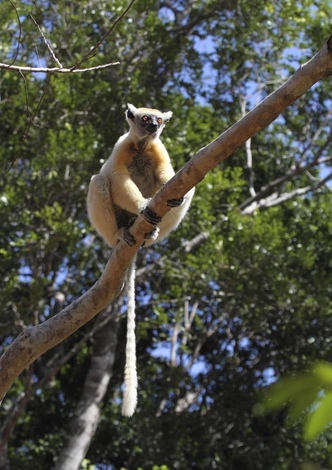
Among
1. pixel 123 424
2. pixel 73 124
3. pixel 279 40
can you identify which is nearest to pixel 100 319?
pixel 123 424

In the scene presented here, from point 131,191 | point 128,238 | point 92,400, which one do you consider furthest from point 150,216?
point 92,400

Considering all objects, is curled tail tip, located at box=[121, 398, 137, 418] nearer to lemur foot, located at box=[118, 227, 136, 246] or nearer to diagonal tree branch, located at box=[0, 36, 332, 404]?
diagonal tree branch, located at box=[0, 36, 332, 404]

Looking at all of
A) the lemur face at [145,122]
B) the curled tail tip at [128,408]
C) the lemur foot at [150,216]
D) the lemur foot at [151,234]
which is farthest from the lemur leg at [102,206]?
the curled tail tip at [128,408]

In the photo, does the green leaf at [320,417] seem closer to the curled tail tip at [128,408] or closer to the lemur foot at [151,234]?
the curled tail tip at [128,408]

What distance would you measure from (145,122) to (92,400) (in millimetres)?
5802

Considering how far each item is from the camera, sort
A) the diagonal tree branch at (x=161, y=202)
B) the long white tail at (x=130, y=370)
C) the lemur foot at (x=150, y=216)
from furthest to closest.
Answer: the long white tail at (x=130, y=370)
the lemur foot at (x=150, y=216)
the diagonal tree branch at (x=161, y=202)

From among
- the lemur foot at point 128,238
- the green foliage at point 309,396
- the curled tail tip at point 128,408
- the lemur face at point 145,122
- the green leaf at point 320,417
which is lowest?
the green leaf at point 320,417

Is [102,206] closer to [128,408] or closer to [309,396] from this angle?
[128,408]

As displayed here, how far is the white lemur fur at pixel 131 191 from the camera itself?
213 inches

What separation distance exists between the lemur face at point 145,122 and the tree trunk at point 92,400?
4.35 m

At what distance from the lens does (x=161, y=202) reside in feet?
14.5

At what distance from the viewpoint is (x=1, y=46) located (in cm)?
999

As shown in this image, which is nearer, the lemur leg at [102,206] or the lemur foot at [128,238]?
the lemur foot at [128,238]

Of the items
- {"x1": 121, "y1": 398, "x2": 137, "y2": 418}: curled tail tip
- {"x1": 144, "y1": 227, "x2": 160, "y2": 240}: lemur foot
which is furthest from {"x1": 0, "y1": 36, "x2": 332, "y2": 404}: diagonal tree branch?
{"x1": 121, "y1": 398, "x2": 137, "y2": 418}: curled tail tip
